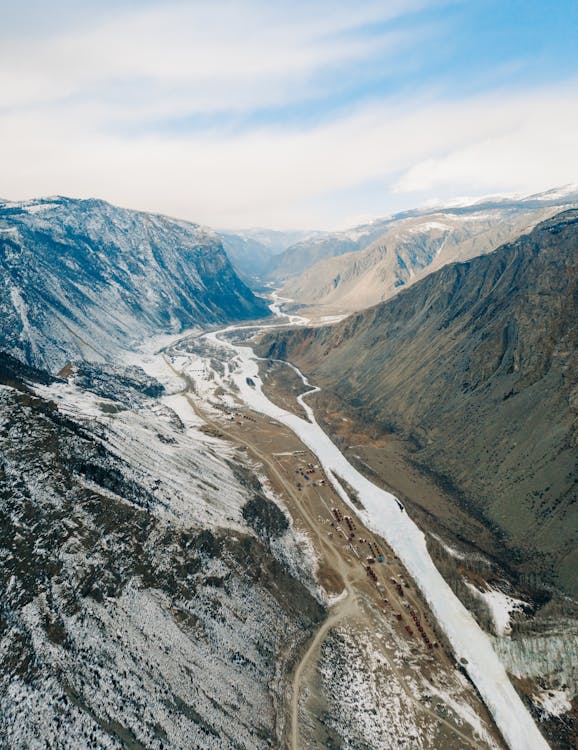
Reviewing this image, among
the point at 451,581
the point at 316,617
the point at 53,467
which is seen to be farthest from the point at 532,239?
the point at 53,467

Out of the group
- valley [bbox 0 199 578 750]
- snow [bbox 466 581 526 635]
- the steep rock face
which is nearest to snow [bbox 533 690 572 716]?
valley [bbox 0 199 578 750]

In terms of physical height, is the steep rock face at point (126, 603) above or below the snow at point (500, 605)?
above

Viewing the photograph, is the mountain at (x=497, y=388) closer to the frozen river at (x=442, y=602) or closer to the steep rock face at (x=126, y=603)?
the frozen river at (x=442, y=602)

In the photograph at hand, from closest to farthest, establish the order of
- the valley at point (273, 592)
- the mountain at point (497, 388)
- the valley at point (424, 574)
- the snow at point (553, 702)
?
the valley at point (273, 592), the snow at point (553, 702), the valley at point (424, 574), the mountain at point (497, 388)

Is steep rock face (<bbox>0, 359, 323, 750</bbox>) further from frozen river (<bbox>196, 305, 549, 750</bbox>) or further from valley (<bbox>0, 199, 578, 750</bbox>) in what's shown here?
frozen river (<bbox>196, 305, 549, 750</bbox>)

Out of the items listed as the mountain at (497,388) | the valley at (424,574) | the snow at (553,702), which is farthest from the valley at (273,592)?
the mountain at (497,388)
